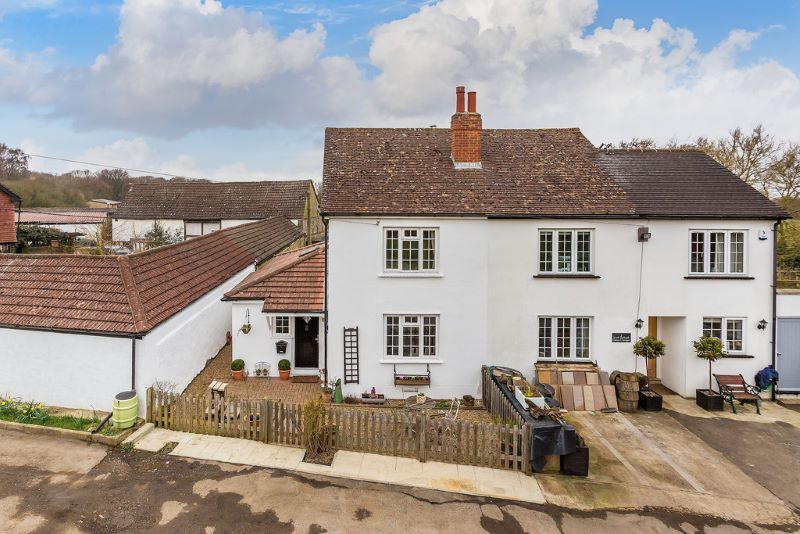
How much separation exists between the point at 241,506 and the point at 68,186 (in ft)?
250

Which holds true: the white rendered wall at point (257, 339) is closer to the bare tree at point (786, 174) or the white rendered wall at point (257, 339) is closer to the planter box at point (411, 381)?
the planter box at point (411, 381)

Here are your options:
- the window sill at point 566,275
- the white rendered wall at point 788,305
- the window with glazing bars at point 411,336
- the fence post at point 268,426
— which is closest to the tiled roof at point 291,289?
the window with glazing bars at point 411,336

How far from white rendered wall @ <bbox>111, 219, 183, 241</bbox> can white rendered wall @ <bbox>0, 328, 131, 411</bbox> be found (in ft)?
98.2

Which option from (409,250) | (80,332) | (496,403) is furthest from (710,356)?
(80,332)

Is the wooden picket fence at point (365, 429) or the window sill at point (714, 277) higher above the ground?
the window sill at point (714, 277)

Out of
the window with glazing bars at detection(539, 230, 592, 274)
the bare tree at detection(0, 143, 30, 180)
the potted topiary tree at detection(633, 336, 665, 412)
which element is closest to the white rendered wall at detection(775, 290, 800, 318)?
the potted topiary tree at detection(633, 336, 665, 412)

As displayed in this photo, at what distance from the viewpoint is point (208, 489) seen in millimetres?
8648

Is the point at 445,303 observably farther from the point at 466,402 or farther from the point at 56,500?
the point at 56,500

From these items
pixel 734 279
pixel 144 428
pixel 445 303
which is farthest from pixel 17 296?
pixel 734 279

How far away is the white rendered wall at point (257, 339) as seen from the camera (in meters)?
15.2

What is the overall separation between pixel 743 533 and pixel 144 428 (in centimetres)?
1306

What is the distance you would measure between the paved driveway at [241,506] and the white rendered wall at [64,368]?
205 centimetres

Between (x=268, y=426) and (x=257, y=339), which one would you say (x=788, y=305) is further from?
(x=257, y=339)

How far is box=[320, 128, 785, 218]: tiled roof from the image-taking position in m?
13.9
